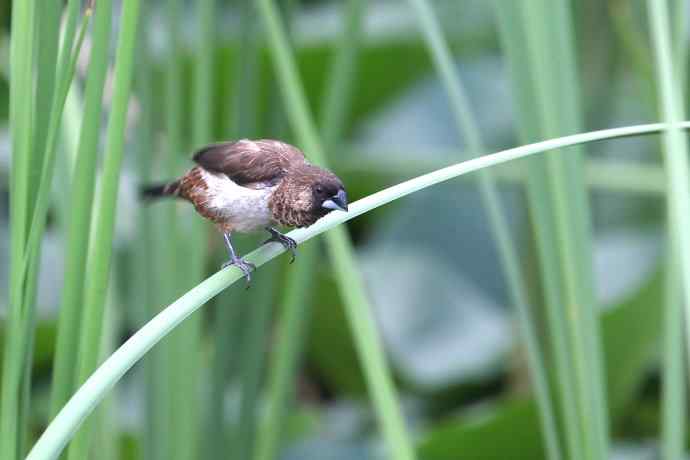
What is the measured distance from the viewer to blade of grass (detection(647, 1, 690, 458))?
0.96 meters

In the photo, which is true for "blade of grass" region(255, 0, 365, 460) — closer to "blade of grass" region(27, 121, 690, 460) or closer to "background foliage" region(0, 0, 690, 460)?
"background foliage" region(0, 0, 690, 460)

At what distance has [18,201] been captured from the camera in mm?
980

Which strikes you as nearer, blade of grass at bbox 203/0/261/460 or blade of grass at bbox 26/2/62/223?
blade of grass at bbox 26/2/62/223

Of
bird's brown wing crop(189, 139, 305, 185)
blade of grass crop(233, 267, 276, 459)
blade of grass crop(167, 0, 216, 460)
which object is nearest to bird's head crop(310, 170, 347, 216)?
bird's brown wing crop(189, 139, 305, 185)

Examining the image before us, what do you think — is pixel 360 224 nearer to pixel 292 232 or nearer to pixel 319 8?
pixel 319 8

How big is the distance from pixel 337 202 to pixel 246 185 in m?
0.20

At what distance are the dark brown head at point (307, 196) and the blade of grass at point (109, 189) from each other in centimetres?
27

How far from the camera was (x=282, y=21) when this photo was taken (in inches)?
54.4

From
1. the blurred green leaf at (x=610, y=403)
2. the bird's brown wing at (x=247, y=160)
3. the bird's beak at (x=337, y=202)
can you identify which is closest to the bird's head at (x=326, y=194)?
the bird's beak at (x=337, y=202)

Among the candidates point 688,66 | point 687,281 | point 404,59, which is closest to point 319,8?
point 404,59

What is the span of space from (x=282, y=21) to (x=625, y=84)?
212 cm

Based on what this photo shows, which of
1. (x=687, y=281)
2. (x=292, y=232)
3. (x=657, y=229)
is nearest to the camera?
(x=687, y=281)

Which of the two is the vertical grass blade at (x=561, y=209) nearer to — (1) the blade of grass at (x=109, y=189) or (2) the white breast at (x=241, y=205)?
(2) the white breast at (x=241, y=205)

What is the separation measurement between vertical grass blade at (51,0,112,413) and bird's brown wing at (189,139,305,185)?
1.03 ft
